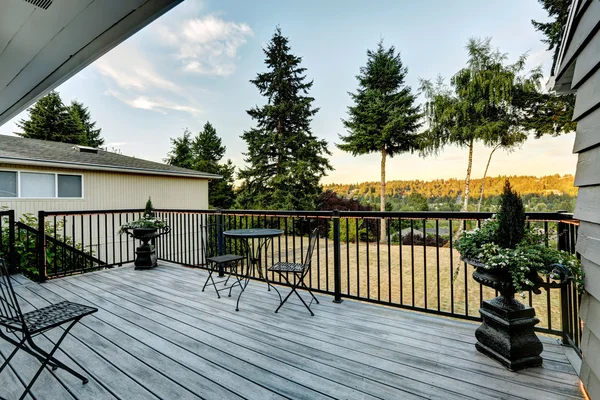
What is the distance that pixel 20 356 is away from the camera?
2.04 metres

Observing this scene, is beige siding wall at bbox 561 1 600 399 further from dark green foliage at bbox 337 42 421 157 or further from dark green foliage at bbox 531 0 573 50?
dark green foliage at bbox 337 42 421 157

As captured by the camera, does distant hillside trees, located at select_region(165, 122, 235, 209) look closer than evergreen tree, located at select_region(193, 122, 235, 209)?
No

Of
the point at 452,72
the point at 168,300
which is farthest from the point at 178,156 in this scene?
the point at 168,300

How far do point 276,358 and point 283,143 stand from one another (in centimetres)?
1551

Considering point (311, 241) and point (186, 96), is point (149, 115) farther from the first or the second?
point (311, 241)

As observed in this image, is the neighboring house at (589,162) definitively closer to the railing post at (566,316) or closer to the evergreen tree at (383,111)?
the railing post at (566,316)

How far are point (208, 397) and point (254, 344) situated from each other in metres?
0.61

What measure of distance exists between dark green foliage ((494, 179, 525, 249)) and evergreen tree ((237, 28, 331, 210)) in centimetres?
1449

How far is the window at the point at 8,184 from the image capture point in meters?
7.05

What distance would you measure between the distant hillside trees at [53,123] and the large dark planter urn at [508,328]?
25109mm

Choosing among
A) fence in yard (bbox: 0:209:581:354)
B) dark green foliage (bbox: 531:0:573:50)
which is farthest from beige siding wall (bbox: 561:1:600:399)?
dark green foliage (bbox: 531:0:573:50)

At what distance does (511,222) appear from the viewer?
1.88 m

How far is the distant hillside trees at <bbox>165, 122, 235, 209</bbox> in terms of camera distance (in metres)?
22.3

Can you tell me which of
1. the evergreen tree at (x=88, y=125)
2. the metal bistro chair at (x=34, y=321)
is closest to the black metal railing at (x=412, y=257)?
the metal bistro chair at (x=34, y=321)
